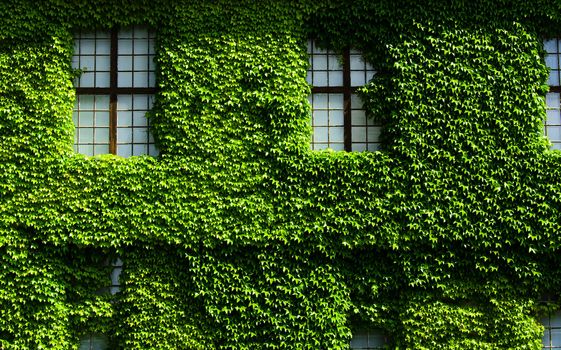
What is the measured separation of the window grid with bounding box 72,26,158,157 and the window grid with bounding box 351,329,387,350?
5.28 m

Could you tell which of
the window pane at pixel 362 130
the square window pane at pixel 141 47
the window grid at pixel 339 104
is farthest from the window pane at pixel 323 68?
the square window pane at pixel 141 47

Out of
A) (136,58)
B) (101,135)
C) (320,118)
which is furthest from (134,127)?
(320,118)

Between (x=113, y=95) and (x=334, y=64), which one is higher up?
(x=334, y=64)

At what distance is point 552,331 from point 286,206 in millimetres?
5569

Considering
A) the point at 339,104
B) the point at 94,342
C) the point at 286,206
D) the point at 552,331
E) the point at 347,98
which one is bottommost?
the point at 94,342

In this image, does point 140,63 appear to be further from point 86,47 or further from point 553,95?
point 553,95

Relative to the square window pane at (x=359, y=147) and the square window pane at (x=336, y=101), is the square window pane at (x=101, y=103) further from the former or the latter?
the square window pane at (x=359, y=147)

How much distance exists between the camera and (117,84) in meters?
13.9

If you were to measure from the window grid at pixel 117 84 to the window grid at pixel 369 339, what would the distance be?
208 inches

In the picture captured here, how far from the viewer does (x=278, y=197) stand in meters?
12.9

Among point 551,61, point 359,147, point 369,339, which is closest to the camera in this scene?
point 369,339

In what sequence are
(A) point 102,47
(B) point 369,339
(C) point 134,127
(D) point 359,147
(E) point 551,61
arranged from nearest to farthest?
1. (B) point 369,339
2. (D) point 359,147
3. (C) point 134,127
4. (E) point 551,61
5. (A) point 102,47

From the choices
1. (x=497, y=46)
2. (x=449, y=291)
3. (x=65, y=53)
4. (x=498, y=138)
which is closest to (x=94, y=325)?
(x=65, y=53)

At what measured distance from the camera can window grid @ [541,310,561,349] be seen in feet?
43.2
